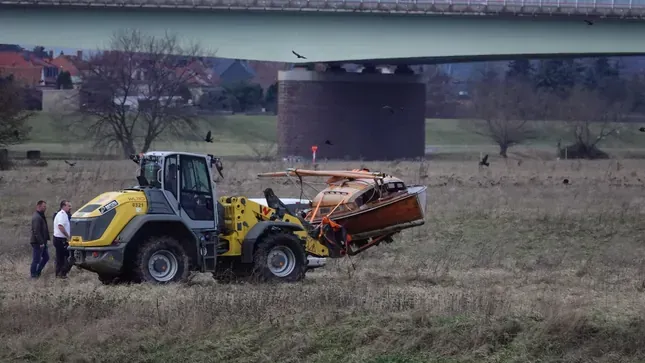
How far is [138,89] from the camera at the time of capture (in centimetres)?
5984

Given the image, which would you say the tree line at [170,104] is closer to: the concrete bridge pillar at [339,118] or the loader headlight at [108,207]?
the concrete bridge pillar at [339,118]

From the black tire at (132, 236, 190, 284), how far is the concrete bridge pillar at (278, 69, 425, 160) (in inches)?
1760

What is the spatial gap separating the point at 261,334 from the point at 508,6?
148 feet

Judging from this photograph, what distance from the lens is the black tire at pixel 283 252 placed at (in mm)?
18859

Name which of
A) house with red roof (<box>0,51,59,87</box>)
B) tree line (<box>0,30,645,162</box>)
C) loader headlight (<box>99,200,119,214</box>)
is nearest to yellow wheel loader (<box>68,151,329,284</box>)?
loader headlight (<box>99,200,119,214</box>)

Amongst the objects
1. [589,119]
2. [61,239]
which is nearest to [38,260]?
[61,239]

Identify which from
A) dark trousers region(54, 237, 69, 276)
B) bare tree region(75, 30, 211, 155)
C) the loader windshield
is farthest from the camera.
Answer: bare tree region(75, 30, 211, 155)

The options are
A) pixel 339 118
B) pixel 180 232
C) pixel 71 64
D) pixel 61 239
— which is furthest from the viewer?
pixel 71 64

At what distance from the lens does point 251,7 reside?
58062 millimetres

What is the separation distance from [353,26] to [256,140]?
2086cm

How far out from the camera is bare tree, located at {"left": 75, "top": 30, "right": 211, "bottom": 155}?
57906mm

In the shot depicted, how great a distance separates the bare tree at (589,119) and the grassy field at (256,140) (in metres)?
1.30

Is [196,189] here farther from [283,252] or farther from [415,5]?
[415,5]

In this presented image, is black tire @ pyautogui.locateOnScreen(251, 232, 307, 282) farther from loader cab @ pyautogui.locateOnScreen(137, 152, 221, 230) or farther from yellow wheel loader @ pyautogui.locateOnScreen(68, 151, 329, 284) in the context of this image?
loader cab @ pyautogui.locateOnScreen(137, 152, 221, 230)
